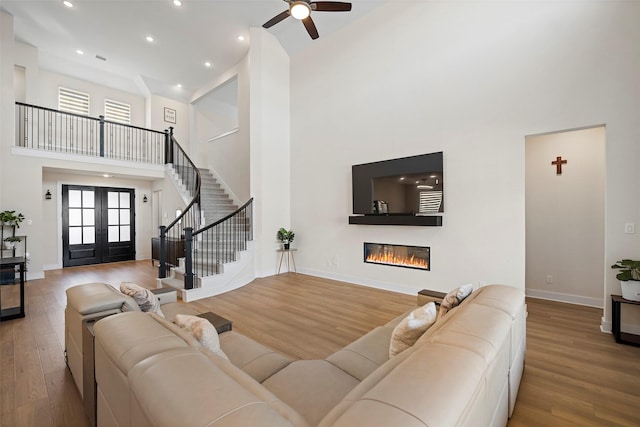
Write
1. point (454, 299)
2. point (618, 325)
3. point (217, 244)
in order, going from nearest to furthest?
point (454, 299)
point (618, 325)
point (217, 244)

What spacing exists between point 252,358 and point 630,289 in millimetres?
3877

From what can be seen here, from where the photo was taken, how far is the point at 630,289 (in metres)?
2.92

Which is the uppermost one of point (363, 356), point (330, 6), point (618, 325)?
point (330, 6)

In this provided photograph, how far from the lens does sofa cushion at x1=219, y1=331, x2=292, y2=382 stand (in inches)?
62.7

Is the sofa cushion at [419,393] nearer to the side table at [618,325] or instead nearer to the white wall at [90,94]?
the side table at [618,325]

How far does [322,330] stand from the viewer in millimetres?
3221

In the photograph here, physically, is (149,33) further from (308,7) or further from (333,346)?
(333,346)

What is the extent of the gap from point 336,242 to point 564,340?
3.65 meters

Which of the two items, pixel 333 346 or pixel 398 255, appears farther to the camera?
pixel 398 255

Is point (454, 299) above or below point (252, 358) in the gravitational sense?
above

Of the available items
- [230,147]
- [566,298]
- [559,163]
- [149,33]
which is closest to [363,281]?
[566,298]

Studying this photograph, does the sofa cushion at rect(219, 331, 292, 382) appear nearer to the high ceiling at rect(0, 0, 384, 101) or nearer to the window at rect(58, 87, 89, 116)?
the high ceiling at rect(0, 0, 384, 101)

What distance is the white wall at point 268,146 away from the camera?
5.98 meters

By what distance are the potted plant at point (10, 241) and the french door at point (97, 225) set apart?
183 centimetres
